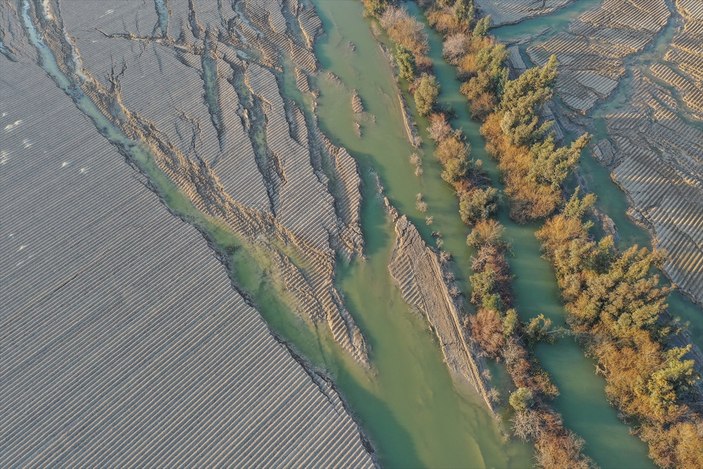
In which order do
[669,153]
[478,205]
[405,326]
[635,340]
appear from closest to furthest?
[635,340] → [405,326] → [478,205] → [669,153]

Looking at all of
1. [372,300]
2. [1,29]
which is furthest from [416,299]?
[1,29]

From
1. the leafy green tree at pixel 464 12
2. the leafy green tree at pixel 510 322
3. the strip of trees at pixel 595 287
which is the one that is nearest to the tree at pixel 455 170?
the strip of trees at pixel 595 287

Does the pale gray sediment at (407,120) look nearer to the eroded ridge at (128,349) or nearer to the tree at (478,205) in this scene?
the tree at (478,205)

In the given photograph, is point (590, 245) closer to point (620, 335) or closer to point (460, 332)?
point (620, 335)

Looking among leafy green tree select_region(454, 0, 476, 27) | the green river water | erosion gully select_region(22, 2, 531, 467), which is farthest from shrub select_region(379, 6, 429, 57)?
erosion gully select_region(22, 2, 531, 467)

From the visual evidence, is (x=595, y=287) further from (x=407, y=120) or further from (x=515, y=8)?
(x=515, y=8)

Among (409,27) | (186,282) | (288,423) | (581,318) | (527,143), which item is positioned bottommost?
(288,423)

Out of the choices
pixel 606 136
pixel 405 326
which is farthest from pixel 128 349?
pixel 606 136
